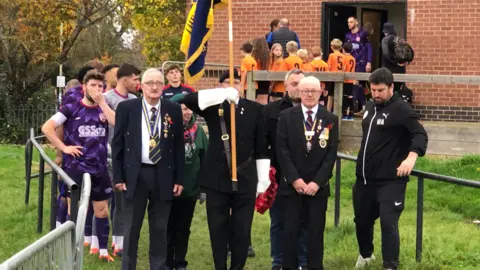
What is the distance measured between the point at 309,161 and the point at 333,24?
34.9 feet

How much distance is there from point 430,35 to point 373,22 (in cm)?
321

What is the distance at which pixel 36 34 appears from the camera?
26.1 meters

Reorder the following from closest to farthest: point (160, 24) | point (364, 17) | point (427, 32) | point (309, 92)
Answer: point (309, 92) → point (427, 32) → point (364, 17) → point (160, 24)

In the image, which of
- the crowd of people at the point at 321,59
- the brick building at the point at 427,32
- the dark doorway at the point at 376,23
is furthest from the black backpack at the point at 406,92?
the dark doorway at the point at 376,23

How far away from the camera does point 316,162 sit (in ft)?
23.4

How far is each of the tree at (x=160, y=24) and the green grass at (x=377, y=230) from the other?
1365 centimetres

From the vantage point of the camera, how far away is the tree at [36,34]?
83.3 feet

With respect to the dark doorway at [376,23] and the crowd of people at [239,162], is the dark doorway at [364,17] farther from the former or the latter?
the crowd of people at [239,162]

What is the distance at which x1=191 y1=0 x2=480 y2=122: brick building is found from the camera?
15648 mm

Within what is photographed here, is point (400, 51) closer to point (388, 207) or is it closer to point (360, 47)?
point (360, 47)

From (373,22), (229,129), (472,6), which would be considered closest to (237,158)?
(229,129)

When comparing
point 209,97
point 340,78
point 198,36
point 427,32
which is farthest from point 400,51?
point 209,97

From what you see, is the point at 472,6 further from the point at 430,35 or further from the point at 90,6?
the point at 90,6

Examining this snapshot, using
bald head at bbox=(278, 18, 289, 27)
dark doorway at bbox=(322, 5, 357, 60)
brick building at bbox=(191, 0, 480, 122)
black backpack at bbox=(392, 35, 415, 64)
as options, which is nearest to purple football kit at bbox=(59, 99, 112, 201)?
black backpack at bbox=(392, 35, 415, 64)
